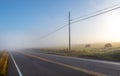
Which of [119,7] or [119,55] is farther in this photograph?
[119,7]

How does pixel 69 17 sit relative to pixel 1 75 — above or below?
above

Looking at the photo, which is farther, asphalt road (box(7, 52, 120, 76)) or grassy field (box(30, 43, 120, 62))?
grassy field (box(30, 43, 120, 62))

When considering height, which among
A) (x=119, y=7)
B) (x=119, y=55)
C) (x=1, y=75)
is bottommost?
(x=1, y=75)

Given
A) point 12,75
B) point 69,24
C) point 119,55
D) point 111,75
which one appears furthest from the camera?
point 69,24

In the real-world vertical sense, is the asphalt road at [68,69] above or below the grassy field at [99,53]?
below

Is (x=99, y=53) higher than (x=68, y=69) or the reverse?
higher

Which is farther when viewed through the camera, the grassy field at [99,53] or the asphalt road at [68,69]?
the grassy field at [99,53]

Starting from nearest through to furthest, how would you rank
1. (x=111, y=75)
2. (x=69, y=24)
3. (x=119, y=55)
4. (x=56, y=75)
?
(x=111, y=75) → (x=56, y=75) → (x=119, y=55) → (x=69, y=24)

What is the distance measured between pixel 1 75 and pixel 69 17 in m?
32.1

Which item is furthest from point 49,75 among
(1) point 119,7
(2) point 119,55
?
(1) point 119,7

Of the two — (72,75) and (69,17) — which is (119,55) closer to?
(72,75)

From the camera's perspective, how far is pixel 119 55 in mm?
26500

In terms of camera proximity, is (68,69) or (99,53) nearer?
(68,69)

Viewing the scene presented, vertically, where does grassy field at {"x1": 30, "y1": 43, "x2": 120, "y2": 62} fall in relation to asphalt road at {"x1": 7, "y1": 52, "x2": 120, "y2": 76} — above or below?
above
